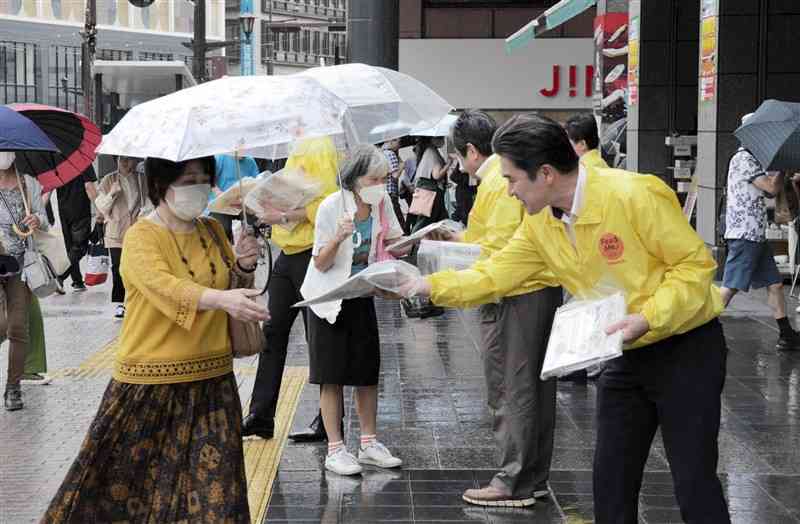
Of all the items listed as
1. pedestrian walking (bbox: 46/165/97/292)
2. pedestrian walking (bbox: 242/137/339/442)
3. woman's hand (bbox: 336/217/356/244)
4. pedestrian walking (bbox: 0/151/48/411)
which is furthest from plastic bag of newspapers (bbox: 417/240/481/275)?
pedestrian walking (bbox: 46/165/97/292)

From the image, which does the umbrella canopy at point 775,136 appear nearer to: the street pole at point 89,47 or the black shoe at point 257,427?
the black shoe at point 257,427

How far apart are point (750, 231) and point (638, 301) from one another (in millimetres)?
6370

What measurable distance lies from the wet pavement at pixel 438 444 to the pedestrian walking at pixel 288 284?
0.27 m

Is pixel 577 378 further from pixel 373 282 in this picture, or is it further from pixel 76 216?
pixel 76 216

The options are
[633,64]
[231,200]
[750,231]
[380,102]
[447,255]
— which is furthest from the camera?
[633,64]

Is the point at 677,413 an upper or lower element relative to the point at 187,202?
lower

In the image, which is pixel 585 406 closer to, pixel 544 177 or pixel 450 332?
pixel 450 332

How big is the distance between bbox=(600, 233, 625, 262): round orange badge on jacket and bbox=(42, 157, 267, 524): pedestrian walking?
1415mm

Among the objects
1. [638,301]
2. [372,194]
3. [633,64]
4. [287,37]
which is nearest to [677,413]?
[638,301]

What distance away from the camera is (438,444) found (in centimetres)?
752

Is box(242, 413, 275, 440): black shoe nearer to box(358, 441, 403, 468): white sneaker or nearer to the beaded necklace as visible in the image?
box(358, 441, 403, 468): white sneaker

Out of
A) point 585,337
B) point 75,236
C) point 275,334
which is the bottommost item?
point 275,334

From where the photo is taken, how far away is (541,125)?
4.32 m

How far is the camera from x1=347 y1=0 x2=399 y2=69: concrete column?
15.4 m
